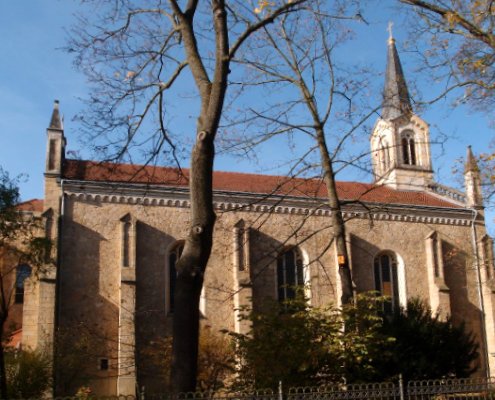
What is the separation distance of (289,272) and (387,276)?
5.17 metres

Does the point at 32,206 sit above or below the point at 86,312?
above

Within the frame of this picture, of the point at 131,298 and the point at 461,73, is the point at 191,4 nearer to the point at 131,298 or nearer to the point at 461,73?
the point at 461,73

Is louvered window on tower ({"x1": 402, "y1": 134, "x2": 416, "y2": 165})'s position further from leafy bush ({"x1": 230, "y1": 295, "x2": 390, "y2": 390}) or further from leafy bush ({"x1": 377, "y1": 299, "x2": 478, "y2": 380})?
leafy bush ({"x1": 230, "y1": 295, "x2": 390, "y2": 390})

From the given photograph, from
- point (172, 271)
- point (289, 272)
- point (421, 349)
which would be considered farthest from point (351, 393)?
point (289, 272)

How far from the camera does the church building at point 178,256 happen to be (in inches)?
941

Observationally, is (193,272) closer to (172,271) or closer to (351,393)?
(351,393)

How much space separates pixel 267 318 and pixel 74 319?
45.9 ft

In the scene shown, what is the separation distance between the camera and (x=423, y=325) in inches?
749

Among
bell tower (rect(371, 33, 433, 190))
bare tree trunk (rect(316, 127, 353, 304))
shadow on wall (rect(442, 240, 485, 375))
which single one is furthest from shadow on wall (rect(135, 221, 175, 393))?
bell tower (rect(371, 33, 433, 190))

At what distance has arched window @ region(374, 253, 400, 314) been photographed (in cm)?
2991

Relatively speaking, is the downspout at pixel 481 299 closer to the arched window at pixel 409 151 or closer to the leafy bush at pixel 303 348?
the arched window at pixel 409 151

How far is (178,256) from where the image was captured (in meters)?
26.4

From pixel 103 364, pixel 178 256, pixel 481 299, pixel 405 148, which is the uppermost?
pixel 405 148

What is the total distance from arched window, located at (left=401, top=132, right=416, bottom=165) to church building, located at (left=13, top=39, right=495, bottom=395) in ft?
13.8
